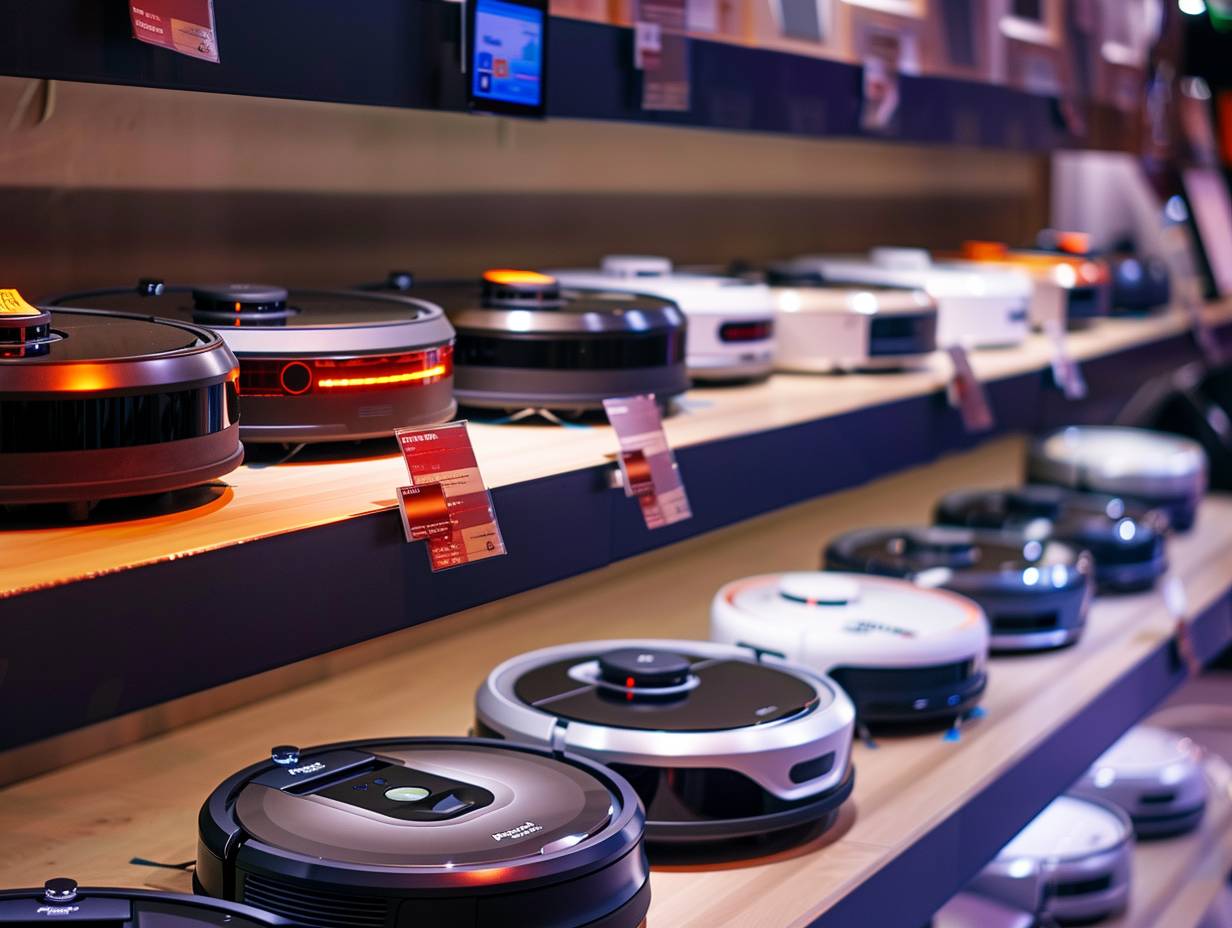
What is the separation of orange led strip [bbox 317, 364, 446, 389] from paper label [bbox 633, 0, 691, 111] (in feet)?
1.36

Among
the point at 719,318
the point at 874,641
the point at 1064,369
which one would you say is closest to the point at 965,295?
the point at 1064,369

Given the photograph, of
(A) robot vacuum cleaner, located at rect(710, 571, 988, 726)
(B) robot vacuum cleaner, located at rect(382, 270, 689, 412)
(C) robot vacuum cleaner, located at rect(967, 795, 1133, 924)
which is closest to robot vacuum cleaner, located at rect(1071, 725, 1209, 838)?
(C) robot vacuum cleaner, located at rect(967, 795, 1133, 924)

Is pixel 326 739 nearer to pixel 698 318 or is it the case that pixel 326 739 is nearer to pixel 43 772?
pixel 43 772

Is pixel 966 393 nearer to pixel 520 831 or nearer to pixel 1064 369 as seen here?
pixel 1064 369

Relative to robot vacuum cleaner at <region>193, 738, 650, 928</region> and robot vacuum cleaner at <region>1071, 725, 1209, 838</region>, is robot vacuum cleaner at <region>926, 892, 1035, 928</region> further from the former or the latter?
robot vacuum cleaner at <region>193, 738, 650, 928</region>

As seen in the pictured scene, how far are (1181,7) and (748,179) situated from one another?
1.70m

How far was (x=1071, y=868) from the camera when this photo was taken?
199 cm

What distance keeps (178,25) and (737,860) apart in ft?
2.48

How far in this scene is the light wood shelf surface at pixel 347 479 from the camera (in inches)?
31.3

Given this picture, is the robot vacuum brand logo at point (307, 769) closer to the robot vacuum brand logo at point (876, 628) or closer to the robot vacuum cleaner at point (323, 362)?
the robot vacuum cleaner at point (323, 362)

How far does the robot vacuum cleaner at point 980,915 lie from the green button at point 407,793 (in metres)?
1.05

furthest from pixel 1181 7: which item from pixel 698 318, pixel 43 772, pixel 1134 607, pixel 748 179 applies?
pixel 43 772

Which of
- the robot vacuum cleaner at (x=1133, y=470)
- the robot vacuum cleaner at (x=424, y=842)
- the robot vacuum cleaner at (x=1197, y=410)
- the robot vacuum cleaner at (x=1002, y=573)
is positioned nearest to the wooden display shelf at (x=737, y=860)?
the robot vacuum cleaner at (x=1002, y=573)

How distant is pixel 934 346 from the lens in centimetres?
194
